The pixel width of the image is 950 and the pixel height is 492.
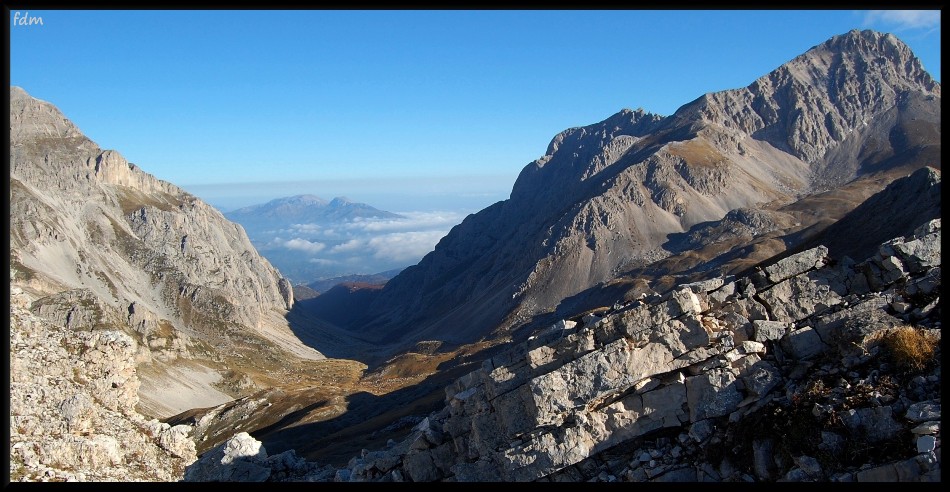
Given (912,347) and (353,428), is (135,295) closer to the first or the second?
(353,428)

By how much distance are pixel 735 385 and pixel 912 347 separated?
497cm

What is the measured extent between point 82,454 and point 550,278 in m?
168

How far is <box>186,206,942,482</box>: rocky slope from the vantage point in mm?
15758

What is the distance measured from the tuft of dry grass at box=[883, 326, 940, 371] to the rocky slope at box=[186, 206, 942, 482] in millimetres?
38

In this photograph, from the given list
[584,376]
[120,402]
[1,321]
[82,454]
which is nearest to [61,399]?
[82,454]

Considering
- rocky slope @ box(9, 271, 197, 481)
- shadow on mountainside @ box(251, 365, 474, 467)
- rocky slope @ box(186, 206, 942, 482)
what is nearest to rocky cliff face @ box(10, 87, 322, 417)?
shadow on mountainside @ box(251, 365, 474, 467)

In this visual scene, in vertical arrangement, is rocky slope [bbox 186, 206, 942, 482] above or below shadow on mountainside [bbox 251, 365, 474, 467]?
above

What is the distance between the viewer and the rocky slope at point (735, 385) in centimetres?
1576

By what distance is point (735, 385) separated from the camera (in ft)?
62.4

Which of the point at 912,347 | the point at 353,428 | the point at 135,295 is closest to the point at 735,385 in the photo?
the point at 912,347

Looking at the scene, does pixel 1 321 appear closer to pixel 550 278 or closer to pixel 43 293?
pixel 43 293

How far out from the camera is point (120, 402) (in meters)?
40.7

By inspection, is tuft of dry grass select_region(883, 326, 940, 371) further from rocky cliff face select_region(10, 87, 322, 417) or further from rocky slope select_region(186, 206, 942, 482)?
rocky cliff face select_region(10, 87, 322, 417)

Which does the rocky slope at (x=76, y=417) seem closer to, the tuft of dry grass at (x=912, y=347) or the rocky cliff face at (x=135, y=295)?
the tuft of dry grass at (x=912, y=347)
